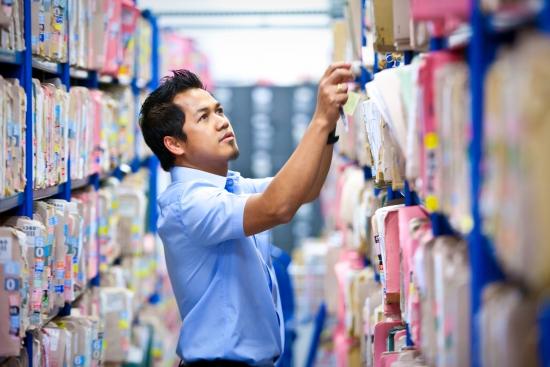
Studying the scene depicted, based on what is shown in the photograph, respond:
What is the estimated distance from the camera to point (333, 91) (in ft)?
9.24

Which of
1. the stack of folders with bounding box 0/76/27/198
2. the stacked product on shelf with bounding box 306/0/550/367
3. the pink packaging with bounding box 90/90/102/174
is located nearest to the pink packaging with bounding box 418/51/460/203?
the stacked product on shelf with bounding box 306/0/550/367

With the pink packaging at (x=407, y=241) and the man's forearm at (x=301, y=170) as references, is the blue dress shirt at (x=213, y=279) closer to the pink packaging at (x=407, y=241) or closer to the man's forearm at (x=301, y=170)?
the man's forearm at (x=301, y=170)

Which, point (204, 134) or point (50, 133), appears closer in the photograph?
point (204, 134)

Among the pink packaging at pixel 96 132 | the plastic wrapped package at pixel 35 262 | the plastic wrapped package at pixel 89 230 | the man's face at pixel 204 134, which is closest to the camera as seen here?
the plastic wrapped package at pixel 35 262

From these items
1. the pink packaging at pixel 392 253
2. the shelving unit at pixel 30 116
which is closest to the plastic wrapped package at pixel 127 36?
the shelving unit at pixel 30 116

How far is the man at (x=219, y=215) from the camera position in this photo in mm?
2855

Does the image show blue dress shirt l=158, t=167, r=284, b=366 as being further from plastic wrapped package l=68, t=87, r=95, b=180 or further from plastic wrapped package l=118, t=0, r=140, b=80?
plastic wrapped package l=118, t=0, r=140, b=80

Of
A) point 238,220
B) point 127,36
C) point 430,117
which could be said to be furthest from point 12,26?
point 127,36

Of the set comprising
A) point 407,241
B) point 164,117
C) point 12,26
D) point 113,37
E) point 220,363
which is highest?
point 113,37

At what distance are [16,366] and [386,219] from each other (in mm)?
1360

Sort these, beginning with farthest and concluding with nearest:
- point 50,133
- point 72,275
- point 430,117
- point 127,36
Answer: point 127,36 < point 72,275 < point 50,133 < point 430,117

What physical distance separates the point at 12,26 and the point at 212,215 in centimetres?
96

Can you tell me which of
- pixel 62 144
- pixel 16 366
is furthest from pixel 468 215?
pixel 62 144

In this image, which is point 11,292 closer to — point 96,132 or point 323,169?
point 323,169
